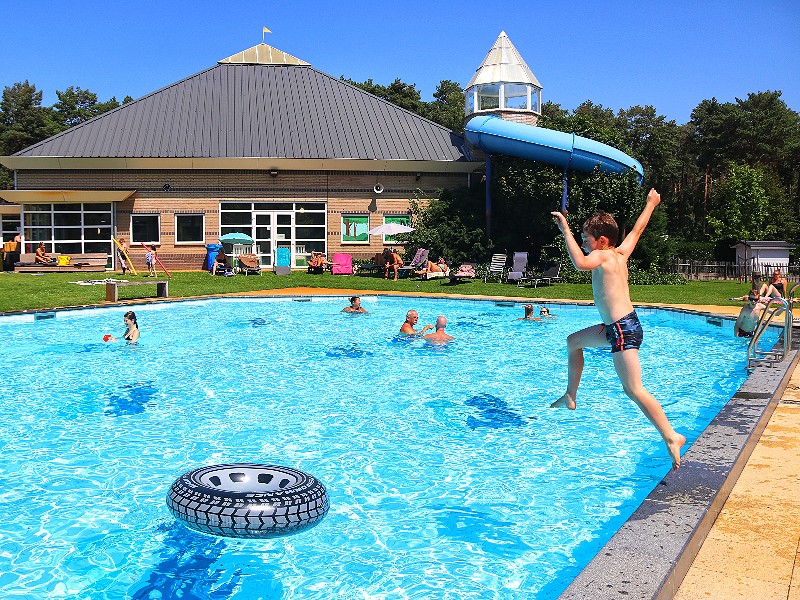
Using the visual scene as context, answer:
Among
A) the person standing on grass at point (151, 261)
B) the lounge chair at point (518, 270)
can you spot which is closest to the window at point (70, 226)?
the person standing on grass at point (151, 261)

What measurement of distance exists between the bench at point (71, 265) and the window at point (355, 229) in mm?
9193

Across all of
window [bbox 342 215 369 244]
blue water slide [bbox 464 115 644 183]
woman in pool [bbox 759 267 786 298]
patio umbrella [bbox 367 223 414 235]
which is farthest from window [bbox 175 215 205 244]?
woman in pool [bbox 759 267 786 298]

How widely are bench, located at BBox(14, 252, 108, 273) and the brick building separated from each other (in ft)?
2.58

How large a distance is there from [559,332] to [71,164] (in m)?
21.2

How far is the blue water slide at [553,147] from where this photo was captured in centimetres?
2383

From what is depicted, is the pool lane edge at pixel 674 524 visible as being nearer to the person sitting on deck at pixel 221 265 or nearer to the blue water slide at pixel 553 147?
the blue water slide at pixel 553 147

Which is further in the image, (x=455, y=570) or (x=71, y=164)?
(x=71, y=164)

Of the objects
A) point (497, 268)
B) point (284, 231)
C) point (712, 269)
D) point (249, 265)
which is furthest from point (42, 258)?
point (712, 269)

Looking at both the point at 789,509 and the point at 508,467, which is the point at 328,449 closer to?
the point at 508,467

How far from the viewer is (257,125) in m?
30.3

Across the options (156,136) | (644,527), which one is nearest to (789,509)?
(644,527)

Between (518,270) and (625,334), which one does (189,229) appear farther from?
(625,334)

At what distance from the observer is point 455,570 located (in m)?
4.68

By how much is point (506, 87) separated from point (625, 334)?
2477 cm
